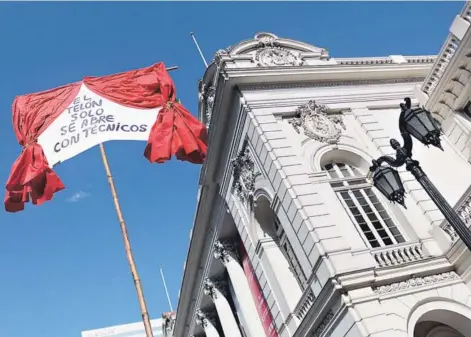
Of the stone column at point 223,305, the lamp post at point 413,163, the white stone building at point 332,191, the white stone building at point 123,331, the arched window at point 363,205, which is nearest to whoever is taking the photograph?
the lamp post at point 413,163

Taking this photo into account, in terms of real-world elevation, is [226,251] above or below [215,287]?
below

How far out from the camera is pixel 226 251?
22828mm

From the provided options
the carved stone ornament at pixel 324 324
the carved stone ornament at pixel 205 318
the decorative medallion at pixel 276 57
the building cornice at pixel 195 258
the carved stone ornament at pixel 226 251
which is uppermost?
the decorative medallion at pixel 276 57

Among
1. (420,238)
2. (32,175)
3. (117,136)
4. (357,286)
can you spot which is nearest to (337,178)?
(420,238)

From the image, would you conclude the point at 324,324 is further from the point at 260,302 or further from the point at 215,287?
the point at 215,287

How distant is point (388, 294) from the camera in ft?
43.7

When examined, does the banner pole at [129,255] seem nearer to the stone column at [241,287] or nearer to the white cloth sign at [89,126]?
the white cloth sign at [89,126]

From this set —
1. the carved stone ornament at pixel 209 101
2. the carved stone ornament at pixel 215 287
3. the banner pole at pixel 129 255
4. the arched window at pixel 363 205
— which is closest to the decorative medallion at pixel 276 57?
the carved stone ornament at pixel 209 101

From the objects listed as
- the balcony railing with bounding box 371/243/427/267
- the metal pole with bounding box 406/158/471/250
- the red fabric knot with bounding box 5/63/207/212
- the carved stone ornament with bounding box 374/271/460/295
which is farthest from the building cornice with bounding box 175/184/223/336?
the metal pole with bounding box 406/158/471/250

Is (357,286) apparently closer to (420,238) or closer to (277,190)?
Result: (420,238)

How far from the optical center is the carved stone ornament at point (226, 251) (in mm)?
22719

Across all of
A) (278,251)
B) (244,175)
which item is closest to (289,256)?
(278,251)

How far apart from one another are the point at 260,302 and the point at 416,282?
24.5 ft

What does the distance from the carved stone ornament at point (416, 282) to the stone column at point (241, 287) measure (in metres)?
8.36
